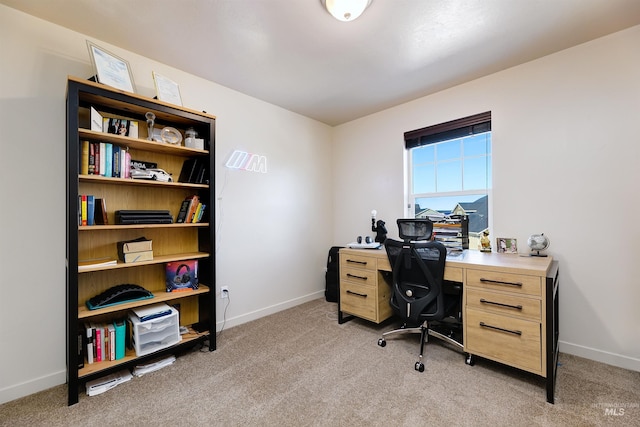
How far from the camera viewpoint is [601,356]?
6.50 feet

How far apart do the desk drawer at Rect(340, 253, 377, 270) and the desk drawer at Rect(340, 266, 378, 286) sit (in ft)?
0.10

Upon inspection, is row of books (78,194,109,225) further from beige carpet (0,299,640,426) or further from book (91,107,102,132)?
beige carpet (0,299,640,426)

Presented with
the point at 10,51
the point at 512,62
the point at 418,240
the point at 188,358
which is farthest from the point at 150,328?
the point at 512,62

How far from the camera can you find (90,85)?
1.65 m

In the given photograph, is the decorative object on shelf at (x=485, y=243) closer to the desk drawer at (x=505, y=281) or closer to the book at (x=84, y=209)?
the desk drawer at (x=505, y=281)

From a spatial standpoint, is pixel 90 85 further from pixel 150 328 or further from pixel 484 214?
pixel 484 214

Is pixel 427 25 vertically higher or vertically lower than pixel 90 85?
higher

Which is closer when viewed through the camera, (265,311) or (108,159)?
(108,159)

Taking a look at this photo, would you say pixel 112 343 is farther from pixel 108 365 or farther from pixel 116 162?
pixel 116 162

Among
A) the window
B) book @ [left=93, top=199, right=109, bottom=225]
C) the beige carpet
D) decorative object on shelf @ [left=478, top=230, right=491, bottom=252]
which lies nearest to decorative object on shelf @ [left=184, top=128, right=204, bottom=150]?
book @ [left=93, top=199, right=109, bottom=225]

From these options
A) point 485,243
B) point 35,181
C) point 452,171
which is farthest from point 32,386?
point 452,171

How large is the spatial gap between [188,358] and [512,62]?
3742mm

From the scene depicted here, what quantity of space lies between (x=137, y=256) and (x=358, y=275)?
1.88 metres

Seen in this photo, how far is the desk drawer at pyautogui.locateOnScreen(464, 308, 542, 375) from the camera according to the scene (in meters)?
1.64
